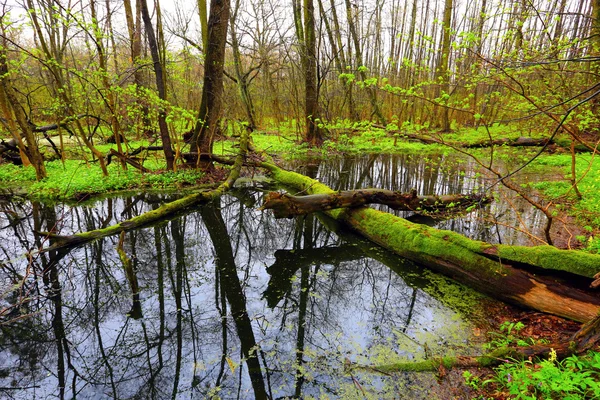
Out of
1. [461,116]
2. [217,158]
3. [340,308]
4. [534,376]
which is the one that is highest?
[461,116]

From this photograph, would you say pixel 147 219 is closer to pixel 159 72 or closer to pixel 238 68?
pixel 159 72

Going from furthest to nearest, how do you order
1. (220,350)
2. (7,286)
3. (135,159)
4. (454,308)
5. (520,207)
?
(135,159), (520,207), (7,286), (454,308), (220,350)

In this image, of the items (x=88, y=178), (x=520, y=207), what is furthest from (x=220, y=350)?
(x=88, y=178)

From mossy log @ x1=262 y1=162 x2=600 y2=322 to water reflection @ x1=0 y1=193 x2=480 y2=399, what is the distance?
1.26 feet

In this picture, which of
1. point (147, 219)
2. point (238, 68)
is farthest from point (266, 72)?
point (147, 219)

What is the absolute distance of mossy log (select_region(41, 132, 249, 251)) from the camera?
526 centimetres

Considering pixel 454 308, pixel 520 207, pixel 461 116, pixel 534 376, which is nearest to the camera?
pixel 534 376

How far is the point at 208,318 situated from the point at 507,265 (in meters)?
3.74

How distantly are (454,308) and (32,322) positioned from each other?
197 inches

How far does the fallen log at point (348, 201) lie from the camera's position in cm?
572

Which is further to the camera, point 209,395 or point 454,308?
point 454,308

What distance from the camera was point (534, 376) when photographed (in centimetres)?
246

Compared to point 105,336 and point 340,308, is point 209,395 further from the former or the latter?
point 340,308

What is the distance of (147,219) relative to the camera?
6.26 meters
